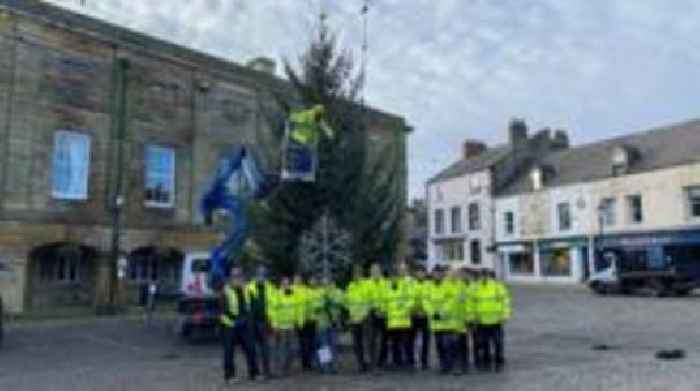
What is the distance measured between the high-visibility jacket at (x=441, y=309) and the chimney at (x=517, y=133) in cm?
4564

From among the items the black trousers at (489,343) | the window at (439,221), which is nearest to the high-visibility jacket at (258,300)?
the black trousers at (489,343)

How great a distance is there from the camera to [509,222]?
189ft

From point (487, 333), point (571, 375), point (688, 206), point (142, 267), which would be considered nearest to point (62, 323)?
point (142, 267)

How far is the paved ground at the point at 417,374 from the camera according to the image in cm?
1332

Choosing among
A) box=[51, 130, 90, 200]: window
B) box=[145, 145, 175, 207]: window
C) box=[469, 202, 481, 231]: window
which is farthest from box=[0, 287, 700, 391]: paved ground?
box=[469, 202, 481, 231]: window

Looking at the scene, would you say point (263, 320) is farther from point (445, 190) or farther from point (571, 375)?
point (445, 190)

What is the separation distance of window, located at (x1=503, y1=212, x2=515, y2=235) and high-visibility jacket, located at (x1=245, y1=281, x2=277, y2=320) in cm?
4381

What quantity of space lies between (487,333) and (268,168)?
676cm

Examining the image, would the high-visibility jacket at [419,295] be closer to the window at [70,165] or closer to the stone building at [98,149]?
the stone building at [98,149]

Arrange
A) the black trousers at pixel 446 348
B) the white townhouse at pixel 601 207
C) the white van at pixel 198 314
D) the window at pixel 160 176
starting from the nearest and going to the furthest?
the black trousers at pixel 446 348 → the white van at pixel 198 314 → the window at pixel 160 176 → the white townhouse at pixel 601 207

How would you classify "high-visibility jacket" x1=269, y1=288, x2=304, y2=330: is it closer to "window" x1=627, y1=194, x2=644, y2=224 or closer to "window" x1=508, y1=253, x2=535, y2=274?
"window" x1=627, y1=194, x2=644, y2=224

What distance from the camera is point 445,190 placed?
210 ft

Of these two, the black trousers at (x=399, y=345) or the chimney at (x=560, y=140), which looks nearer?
the black trousers at (x=399, y=345)

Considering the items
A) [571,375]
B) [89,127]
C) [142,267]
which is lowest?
[571,375]
